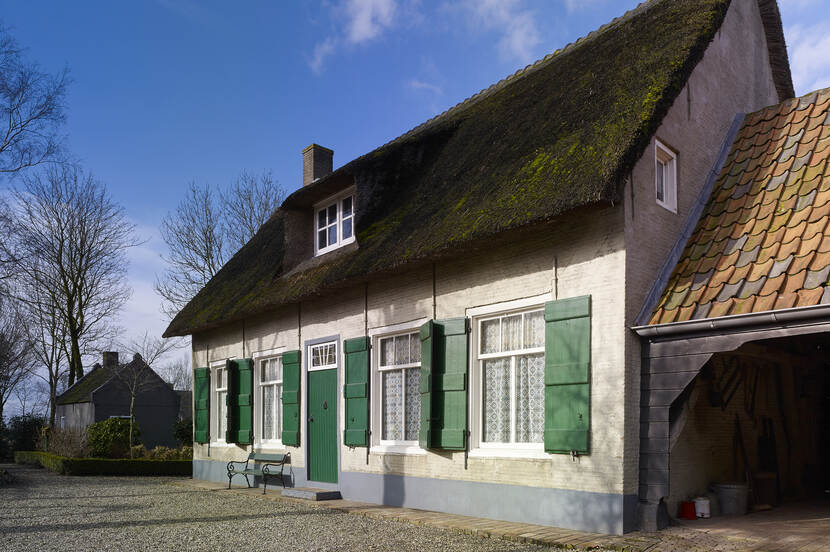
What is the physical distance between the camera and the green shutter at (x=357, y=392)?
10.4 metres

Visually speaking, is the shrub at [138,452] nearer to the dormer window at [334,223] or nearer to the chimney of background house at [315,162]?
the chimney of background house at [315,162]

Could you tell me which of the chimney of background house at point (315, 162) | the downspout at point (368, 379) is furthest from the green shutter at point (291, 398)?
the chimney of background house at point (315, 162)

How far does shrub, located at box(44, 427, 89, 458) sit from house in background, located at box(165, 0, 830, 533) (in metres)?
10.0

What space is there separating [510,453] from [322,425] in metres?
4.32

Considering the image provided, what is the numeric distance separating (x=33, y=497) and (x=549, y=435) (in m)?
9.61

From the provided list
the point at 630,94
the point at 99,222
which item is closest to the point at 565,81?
the point at 630,94

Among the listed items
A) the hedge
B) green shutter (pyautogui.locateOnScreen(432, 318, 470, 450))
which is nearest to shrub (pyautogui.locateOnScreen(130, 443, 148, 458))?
the hedge

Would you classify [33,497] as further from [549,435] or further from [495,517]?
[549,435]

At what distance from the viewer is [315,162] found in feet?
55.9

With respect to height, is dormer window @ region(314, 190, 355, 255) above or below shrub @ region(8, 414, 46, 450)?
above

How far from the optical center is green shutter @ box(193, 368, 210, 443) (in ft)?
51.3

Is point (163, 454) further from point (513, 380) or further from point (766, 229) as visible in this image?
point (766, 229)

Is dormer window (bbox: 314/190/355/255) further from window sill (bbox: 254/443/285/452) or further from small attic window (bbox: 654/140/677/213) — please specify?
small attic window (bbox: 654/140/677/213)

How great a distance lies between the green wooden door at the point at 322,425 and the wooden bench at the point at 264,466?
2.26 ft
